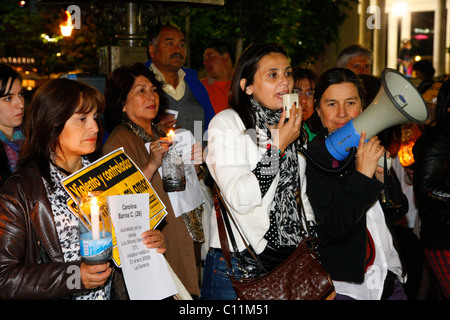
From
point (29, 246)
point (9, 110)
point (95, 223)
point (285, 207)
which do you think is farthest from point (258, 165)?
point (9, 110)

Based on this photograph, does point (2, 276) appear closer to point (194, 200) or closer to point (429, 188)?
point (194, 200)

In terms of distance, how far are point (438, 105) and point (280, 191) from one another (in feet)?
5.51

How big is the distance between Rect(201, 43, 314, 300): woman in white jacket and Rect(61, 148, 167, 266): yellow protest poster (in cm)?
33

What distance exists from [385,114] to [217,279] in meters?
Result: 1.20

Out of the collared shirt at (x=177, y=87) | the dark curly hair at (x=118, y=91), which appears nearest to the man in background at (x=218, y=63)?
the collared shirt at (x=177, y=87)

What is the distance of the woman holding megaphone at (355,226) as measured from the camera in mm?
2721

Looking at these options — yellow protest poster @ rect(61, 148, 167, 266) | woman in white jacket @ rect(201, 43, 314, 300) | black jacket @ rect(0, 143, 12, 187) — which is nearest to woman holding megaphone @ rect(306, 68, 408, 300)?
woman in white jacket @ rect(201, 43, 314, 300)

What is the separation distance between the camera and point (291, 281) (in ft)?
8.39

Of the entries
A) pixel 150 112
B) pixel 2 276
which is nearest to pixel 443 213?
pixel 150 112

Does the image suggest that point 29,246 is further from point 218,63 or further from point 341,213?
point 218,63

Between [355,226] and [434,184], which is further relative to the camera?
[434,184]

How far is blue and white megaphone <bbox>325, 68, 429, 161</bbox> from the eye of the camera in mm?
2770

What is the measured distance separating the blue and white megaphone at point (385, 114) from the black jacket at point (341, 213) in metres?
0.12

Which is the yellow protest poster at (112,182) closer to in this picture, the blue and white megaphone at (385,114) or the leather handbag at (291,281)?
the leather handbag at (291,281)
